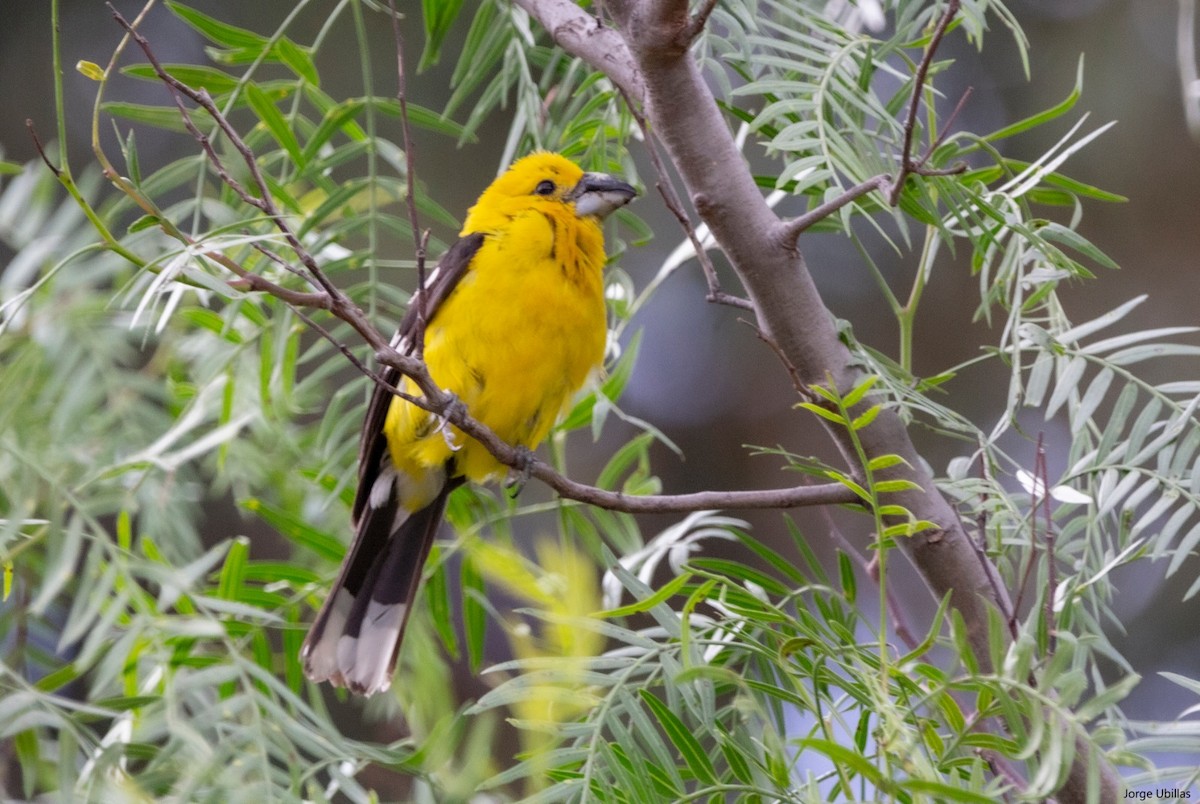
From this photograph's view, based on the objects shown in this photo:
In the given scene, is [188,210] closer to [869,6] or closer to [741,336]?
[869,6]

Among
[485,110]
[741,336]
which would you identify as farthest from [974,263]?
[741,336]

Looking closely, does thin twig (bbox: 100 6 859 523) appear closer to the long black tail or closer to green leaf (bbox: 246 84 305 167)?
green leaf (bbox: 246 84 305 167)

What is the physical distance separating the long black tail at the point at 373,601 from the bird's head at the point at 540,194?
2.72 ft

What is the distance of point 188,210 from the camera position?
116 inches

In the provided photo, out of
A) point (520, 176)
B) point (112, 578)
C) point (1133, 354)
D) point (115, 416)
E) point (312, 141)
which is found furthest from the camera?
point (520, 176)

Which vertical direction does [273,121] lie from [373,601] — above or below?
above

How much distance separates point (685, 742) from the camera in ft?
5.72

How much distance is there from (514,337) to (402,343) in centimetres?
33

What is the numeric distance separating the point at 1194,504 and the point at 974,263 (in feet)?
1.88

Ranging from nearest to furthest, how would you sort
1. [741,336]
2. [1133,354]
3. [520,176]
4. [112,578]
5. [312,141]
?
[112,578], [1133,354], [312,141], [520,176], [741,336]

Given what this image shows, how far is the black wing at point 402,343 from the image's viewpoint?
10.7 feet

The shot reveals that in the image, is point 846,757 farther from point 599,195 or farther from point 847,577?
point 599,195

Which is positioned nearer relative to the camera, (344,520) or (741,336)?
(344,520)

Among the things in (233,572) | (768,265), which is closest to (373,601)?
(233,572)
